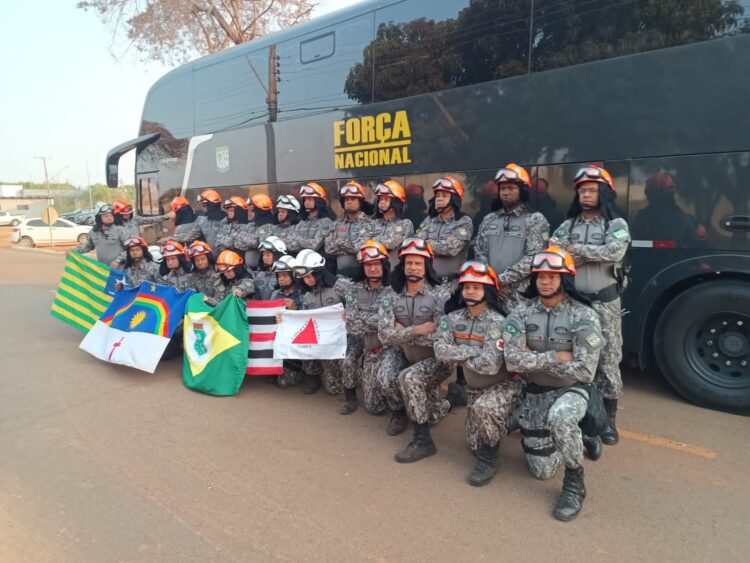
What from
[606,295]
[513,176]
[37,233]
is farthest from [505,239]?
[37,233]

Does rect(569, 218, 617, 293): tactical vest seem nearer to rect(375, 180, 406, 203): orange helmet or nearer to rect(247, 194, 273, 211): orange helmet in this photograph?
rect(375, 180, 406, 203): orange helmet

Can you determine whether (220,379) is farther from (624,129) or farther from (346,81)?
(624,129)

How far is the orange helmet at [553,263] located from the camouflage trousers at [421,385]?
1.14 meters

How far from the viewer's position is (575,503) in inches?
126

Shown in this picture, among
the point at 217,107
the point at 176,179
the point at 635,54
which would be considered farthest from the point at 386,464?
the point at 176,179

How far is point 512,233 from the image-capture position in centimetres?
473

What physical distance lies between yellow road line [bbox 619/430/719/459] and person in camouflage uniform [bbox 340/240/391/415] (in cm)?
198

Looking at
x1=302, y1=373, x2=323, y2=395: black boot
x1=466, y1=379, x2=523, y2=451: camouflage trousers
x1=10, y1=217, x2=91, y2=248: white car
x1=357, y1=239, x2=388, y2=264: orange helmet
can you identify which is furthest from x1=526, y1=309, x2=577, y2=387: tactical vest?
x1=10, y1=217, x2=91, y2=248: white car

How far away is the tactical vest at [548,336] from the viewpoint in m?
3.54

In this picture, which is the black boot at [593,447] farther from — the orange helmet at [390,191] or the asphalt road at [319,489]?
the orange helmet at [390,191]

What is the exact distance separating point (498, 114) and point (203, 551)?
177 inches

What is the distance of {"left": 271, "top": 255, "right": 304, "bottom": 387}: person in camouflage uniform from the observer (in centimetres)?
553

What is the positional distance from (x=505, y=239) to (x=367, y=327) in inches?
55.3

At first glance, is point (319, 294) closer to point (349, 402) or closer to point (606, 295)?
point (349, 402)
